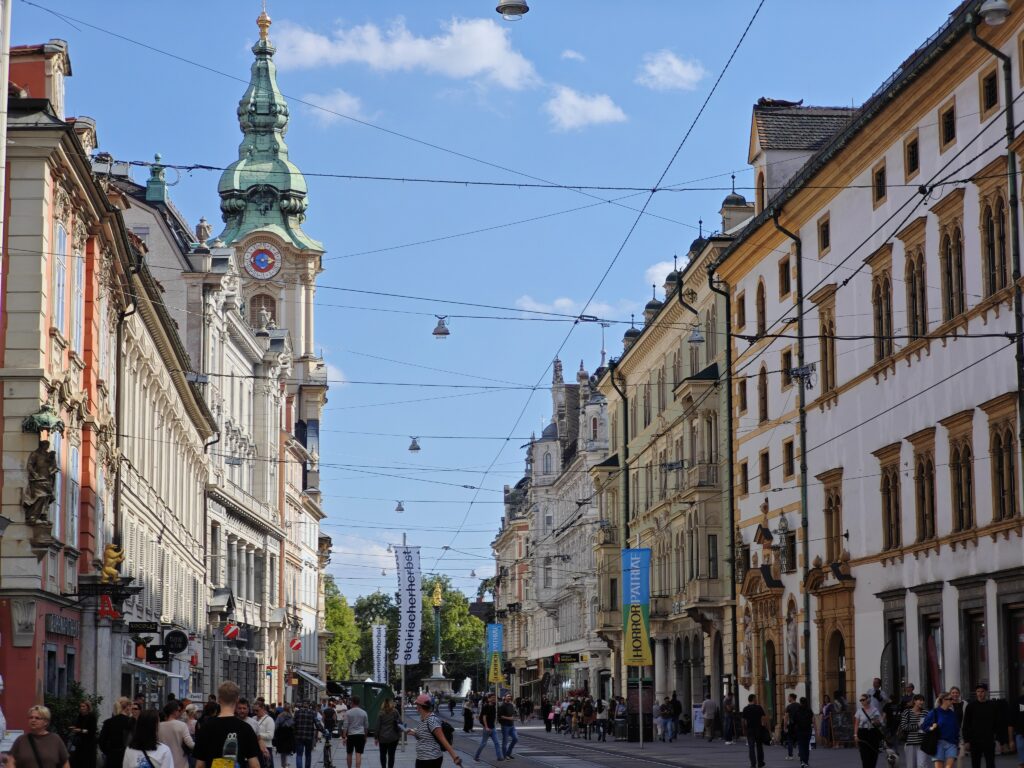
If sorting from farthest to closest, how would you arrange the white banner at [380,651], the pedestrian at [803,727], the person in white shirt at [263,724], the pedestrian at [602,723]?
1. the white banner at [380,651]
2. the pedestrian at [602,723]
3. the pedestrian at [803,727]
4. the person in white shirt at [263,724]

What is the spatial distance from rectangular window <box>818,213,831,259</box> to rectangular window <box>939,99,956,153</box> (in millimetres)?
8530

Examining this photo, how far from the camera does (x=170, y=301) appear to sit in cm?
7088

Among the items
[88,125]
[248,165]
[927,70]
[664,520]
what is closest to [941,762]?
[927,70]

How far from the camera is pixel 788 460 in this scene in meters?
49.0

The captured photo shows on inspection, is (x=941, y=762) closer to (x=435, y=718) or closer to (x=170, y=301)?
(x=435, y=718)

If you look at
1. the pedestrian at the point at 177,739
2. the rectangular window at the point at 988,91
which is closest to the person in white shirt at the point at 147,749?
the pedestrian at the point at 177,739

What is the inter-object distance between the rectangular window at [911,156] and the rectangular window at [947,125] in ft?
4.74

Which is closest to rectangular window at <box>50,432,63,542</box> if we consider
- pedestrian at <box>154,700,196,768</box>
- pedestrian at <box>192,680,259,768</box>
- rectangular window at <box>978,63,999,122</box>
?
pedestrian at <box>154,700,196,768</box>

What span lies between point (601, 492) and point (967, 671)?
1781 inches

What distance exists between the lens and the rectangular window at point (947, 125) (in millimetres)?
35562

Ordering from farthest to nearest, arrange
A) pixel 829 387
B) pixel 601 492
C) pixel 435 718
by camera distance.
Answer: pixel 601 492
pixel 829 387
pixel 435 718

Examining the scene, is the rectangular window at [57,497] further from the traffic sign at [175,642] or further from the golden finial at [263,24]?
the golden finial at [263,24]

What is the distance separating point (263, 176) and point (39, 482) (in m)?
98.3

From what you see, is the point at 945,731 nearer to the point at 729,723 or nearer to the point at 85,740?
the point at 85,740
